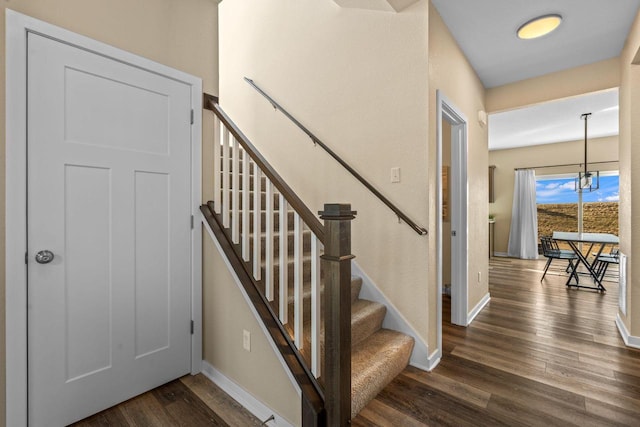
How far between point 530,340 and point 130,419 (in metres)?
3.01

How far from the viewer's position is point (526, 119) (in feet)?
16.2

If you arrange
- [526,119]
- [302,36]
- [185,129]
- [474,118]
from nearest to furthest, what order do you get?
1. [185,129]
2. [302,36]
3. [474,118]
4. [526,119]

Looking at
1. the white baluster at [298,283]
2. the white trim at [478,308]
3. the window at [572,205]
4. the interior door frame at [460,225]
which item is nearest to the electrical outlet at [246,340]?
the white baluster at [298,283]

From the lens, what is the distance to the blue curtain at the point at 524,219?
6.95m

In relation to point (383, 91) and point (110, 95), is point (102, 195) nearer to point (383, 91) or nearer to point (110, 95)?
point (110, 95)

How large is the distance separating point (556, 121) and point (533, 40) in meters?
3.18

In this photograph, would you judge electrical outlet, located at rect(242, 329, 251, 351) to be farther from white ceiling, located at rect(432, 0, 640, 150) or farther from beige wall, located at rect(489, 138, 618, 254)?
beige wall, located at rect(489, 138, 618, 254)

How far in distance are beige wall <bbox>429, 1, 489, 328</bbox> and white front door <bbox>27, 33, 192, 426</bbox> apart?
172cm

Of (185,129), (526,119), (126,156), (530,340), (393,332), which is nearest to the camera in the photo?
(126,156)

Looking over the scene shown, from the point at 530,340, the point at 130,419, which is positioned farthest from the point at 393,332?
the point at 130,419

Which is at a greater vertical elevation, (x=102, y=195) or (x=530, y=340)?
(x=102, y=195)

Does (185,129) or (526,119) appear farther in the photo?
(526,119)

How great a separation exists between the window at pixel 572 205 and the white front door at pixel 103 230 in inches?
313

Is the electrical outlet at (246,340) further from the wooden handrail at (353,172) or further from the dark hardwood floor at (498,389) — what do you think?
the wooden handrail at (353,172)
